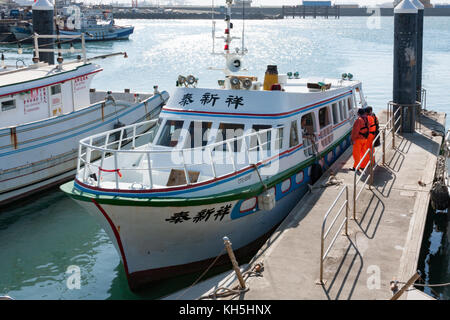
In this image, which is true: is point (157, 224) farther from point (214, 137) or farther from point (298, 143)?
point (298, 143)

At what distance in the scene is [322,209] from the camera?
11750 mm

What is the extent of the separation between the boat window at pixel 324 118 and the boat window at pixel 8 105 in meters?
9.24

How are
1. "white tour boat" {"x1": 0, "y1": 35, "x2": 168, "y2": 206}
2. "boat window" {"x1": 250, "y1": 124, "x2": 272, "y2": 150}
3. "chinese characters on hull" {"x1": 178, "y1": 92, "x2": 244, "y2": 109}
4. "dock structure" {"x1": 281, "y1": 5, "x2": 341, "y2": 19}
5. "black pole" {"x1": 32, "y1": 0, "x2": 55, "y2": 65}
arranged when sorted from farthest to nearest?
"dock structure" {"x1": 281, "y1": 5, "x2": 341, "y2": 19}, "black pole" {"x1": 32, "y1": 0, "x2": 55, "y2": 65}, "white tour boat" {"x1": 0, "y1": 35, "x2": 168, "y2": 206}, "chinese characters on hull" {"x1": 178, "y1": 92, "x2": 244, "y2": 109}, "boat window" {"x1": 250, "y1": 124, "x2": 272, "y2": 150}

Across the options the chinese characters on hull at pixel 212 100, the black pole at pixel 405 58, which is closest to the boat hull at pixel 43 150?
the chinese characters on hull at pixel 212 100

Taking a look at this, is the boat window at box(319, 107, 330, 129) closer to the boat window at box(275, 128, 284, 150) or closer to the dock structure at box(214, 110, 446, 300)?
the dock structure at box(214, 110, 446, 300)

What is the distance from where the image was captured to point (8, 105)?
16969 mm

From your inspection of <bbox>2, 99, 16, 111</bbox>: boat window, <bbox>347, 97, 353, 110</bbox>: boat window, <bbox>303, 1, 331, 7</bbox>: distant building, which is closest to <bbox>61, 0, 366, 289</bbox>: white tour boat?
<bbox>347, 97, 353, 110</bbox>: boat window

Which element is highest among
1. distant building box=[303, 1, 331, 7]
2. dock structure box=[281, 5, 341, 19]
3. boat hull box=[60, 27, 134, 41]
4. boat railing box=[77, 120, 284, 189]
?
distant building box=[303, 1, 331, 7]

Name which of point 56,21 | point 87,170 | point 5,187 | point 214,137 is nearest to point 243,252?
point 214,137

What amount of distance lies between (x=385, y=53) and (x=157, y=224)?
55828mm

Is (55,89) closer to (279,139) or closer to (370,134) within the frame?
(279,139)

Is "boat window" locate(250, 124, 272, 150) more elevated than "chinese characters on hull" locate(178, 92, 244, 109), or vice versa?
"chinese characters on hull" locate(178, 92, 244, 109)

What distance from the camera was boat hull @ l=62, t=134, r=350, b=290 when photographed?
10.3 meters

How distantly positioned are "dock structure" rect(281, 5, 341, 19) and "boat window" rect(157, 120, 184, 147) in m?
159
